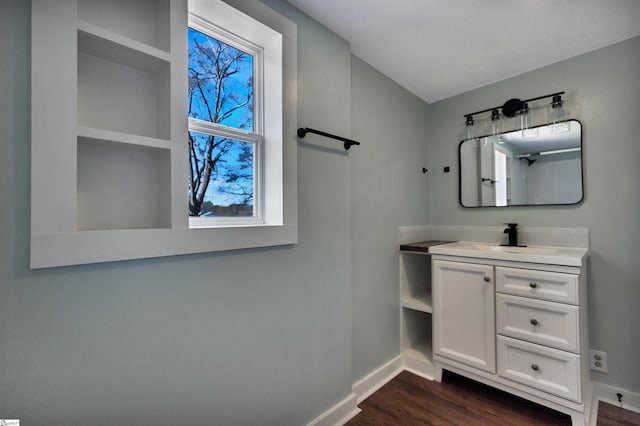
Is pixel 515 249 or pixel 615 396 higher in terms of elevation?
pixel 515 249

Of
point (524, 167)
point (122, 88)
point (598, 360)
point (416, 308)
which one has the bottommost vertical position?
A: point (598, 360)

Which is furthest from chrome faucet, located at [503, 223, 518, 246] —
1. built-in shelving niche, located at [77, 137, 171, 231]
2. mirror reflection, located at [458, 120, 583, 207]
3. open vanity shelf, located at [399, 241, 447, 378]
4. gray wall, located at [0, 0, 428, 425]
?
built-in shelving niche, located at [77, 137, 171, 231]

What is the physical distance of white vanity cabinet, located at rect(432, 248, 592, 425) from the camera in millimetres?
1513

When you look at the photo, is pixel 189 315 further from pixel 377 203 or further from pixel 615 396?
pixel 615 396

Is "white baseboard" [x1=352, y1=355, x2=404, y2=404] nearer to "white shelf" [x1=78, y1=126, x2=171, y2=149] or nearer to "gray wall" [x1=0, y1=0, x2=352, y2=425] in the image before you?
"gray wall" [x1=0, y1=0, x2=352, y2=425]

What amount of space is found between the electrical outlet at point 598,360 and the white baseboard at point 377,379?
1248 millimetres

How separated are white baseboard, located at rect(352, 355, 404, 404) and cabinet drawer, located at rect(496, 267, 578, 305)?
38.1 inches

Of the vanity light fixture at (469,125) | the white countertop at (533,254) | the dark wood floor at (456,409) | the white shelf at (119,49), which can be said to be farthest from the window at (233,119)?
the vanity light fixture at (469,125)

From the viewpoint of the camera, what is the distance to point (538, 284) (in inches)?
63.6

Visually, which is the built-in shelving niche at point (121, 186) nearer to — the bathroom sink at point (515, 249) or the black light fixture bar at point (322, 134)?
the black light fixture bar at point (322, 134)

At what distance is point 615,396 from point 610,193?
51.5 inches

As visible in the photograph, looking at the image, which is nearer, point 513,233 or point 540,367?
point 540,367

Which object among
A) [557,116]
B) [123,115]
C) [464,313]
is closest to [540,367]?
[464,313]

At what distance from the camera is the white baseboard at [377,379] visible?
1849mm
